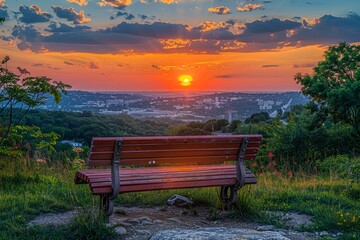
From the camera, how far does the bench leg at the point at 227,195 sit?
6.98 m

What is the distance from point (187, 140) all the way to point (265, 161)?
32.8ft

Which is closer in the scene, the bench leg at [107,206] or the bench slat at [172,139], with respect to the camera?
the bench slat at [172,139]

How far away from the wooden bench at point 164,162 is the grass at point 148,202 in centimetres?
29

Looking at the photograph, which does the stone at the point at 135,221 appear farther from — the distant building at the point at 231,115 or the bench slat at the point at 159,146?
the distant building at the point at 231,115

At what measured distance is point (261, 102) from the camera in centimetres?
3203

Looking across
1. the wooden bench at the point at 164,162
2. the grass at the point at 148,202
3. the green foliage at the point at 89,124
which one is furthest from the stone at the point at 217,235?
the green foliage at the point at 89,124

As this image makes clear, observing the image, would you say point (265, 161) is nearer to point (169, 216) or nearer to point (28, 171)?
point (28, 171)

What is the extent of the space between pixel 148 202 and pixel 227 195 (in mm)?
1227

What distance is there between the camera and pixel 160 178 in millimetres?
6305

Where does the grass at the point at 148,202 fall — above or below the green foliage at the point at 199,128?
above

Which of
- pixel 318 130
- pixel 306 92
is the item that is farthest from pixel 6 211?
pixel 306 92

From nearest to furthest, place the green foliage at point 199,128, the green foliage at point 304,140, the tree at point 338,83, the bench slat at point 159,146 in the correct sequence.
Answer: the bench slat at point 159,146 < the green foliage at point 304,140 < the tree at point 338,83 < the green foliage at point 199,128

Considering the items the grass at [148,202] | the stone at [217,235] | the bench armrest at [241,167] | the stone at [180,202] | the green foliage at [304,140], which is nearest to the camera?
the stone at [217,235]

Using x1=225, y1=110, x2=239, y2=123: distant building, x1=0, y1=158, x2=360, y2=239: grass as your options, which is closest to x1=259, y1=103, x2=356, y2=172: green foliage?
x1=0, y1=158, x2=360, y2=239: grass
